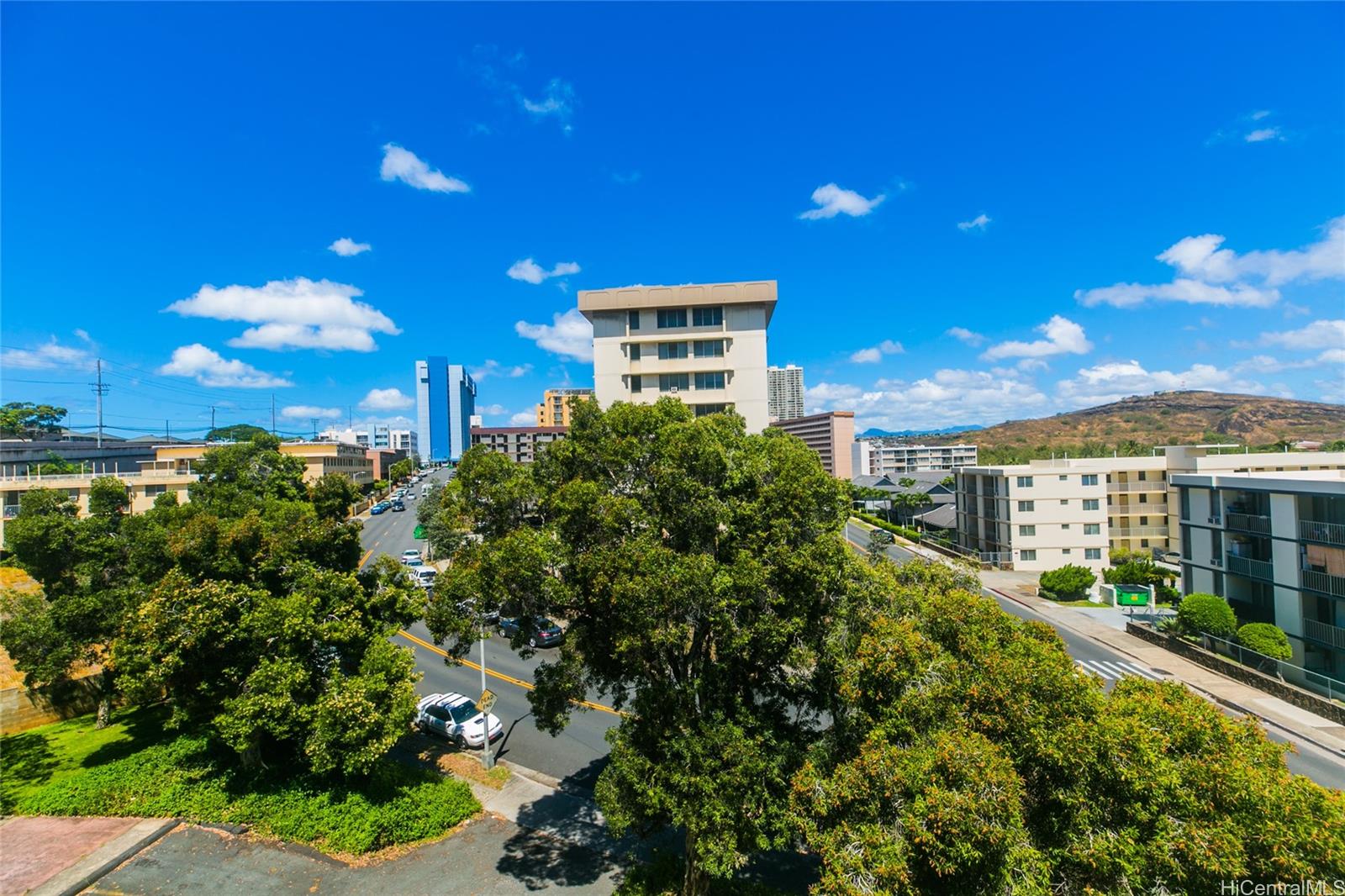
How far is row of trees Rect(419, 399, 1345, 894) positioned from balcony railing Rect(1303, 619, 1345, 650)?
22.1m

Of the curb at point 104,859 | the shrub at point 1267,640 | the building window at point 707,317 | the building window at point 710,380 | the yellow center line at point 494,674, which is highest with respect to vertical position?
the building window at point 707,317

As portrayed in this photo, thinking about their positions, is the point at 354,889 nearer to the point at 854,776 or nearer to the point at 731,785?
the point at 731,785

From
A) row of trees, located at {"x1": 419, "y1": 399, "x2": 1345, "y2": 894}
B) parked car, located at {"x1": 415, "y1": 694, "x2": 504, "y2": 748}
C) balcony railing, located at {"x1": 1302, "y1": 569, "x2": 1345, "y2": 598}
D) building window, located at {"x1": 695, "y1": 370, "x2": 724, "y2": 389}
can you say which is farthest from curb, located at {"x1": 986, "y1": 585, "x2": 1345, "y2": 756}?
building window, located at {"x1": 695, "y1": 370, "x2": 724, "y2": 389}

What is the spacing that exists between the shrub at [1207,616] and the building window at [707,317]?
30260mm

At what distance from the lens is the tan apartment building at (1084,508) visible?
49.5 m

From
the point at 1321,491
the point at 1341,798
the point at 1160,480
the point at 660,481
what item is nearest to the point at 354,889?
the point at 660,481

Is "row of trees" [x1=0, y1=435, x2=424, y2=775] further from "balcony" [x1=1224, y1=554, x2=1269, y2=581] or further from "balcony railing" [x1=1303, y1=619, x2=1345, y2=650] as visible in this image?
"balcony" [x1=1224, y1=554, x2=1269, y2=581]

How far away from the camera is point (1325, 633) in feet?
81.4

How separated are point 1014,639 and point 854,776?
4057mm

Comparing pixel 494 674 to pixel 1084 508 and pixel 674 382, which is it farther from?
pixel 1084 508

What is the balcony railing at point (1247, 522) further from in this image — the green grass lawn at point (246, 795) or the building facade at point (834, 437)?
the building facade at point (834, 437)

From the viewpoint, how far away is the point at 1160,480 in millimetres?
51906

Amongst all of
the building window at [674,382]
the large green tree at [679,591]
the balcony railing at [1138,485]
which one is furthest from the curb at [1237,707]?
the building window at [674,382]

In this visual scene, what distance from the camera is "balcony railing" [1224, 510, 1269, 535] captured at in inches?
1088
